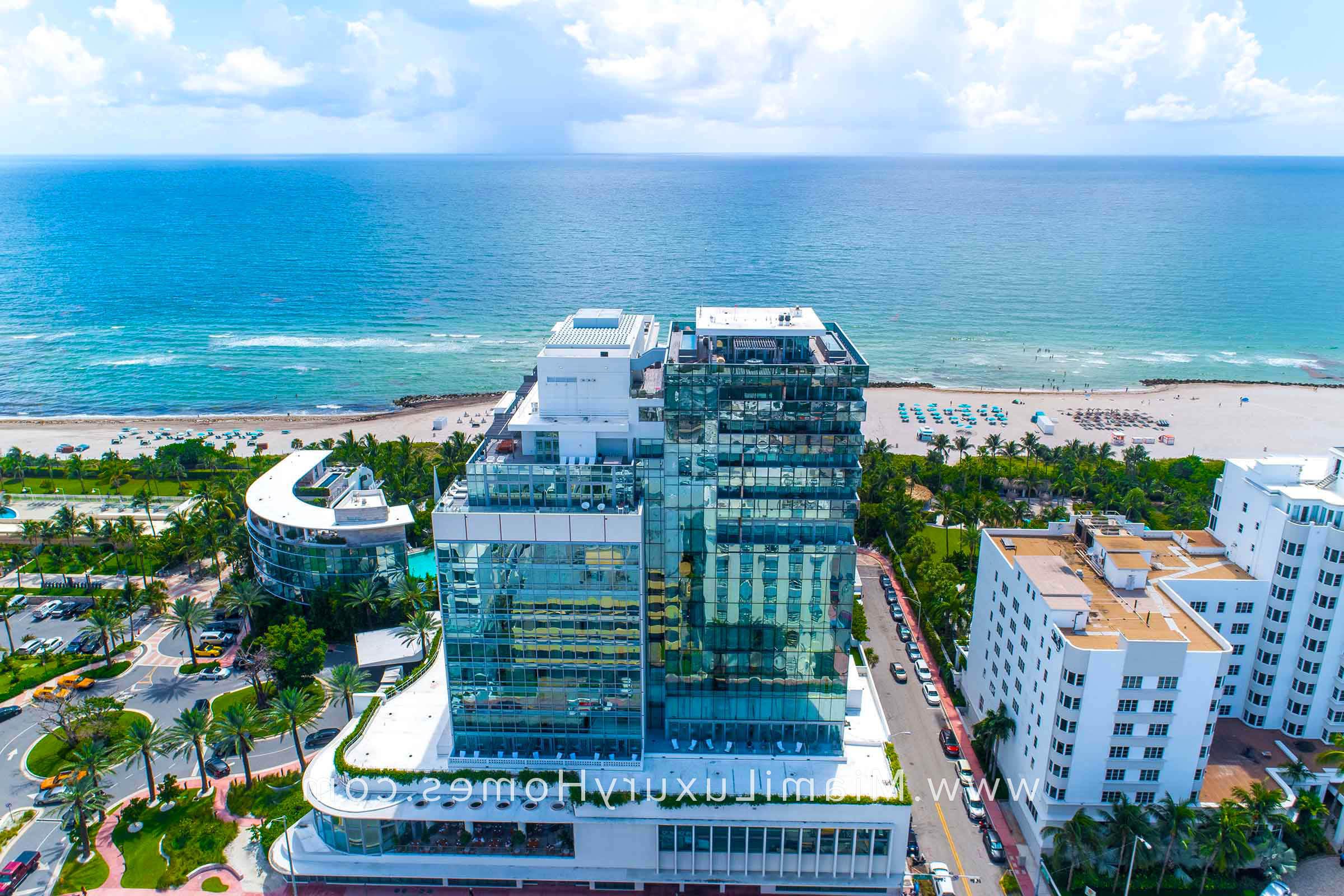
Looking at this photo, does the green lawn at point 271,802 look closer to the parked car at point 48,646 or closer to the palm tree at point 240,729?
the palm tree at point 240,729

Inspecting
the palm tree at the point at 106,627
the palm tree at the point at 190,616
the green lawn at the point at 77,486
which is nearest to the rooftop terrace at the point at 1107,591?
the palm tree at the point at 190,616

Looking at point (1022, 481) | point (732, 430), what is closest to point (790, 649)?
point (732, 430)

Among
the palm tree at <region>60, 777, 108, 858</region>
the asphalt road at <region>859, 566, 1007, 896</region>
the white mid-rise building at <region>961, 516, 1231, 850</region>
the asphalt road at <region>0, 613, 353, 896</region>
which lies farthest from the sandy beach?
the palm tree at <region>60, 777, 108, 858</region>

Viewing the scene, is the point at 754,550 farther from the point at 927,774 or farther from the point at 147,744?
the point at 147,744

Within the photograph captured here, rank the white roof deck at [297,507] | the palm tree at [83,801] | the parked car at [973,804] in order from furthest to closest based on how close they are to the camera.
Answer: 1. the white roof deck at [297,507]
2. the parked car at [973,804]
3. the palm tree at [83,801]

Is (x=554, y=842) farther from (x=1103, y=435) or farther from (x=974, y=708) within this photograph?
(x=1103, y=435)

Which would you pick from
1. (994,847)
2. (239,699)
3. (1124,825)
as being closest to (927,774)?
(994,847)
